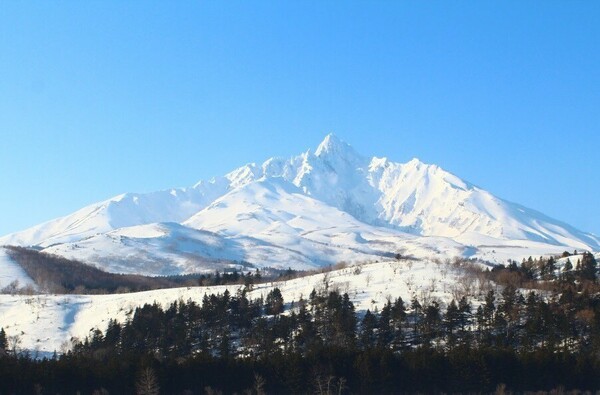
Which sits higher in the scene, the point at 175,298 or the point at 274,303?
the point at 175,298

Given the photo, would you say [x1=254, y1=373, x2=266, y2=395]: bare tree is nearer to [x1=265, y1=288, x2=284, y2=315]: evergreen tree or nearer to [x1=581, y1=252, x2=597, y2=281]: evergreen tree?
[x1=265, y1=288, x2=284, y2=315]: evergreen tree

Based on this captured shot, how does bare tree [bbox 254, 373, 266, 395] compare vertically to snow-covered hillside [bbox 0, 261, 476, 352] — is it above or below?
below

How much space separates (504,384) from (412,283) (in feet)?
187

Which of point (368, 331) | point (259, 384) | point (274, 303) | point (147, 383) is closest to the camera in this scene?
point (147, 383)

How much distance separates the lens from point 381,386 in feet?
273

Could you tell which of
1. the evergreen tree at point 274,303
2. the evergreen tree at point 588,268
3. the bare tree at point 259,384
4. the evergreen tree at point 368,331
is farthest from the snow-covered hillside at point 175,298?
the bare tree at point 259,384

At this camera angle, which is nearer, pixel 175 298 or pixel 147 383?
pixel 147 383

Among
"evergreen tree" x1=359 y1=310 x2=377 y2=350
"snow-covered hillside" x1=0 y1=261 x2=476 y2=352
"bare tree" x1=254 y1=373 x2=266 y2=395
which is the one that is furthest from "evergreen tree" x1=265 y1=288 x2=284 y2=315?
"bare tree" x1=254 y1=373 x2=266 y2=395

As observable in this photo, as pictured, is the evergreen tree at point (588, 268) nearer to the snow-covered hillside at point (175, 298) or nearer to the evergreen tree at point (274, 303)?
the snow-covered hillside at point (175, 298)

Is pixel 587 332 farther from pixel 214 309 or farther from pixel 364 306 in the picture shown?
pixel 214 309

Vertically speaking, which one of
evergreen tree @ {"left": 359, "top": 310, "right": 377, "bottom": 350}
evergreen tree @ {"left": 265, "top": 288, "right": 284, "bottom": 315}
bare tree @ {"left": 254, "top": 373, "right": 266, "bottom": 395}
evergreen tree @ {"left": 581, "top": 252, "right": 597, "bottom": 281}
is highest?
evergreen tree @ {"left": 581, "top": 252, "right": 597, "bottom": 281}

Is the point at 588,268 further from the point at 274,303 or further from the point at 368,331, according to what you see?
the point at 274,303

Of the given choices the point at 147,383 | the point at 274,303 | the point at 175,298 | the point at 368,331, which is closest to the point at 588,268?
the point at 368,331

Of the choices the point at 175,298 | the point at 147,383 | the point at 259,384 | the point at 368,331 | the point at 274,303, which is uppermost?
the point at 175,298
